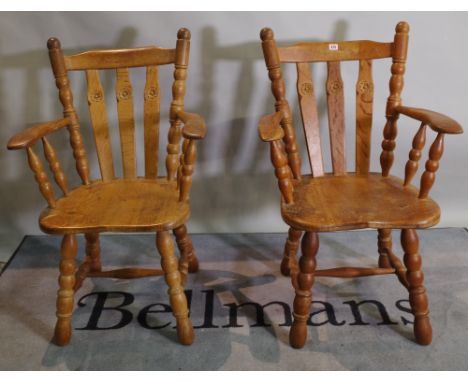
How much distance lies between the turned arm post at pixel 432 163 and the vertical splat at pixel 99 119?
115cm

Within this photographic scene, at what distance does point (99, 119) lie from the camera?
1.92m

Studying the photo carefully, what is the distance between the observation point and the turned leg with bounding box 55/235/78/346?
5.48ft

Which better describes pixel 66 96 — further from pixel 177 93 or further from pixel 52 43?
pixel 177 93

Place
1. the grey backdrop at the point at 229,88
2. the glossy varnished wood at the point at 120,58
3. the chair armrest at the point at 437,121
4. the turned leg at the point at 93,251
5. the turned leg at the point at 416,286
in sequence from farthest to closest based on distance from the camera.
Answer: the grey backdrop at the point at 229,88 < the turned leg at the point at 93,251 < the glossy varnished wood at the point at 120,58 < the turned leg at the point at 416,286 < the chair armrest at the point at 437,121

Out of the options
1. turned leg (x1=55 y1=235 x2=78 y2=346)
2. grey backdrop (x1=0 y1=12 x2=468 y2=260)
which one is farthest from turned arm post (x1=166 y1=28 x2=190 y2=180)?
turned leg (x1=55 y1=235 x2=78 y2=346)

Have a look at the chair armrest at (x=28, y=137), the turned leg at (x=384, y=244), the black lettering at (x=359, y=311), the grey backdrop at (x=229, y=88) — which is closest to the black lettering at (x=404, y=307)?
the black lettering at (x=359, y=311)

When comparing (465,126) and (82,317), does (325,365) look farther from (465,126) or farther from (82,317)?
(465,126)

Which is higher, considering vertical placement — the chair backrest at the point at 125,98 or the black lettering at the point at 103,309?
the chair backrest at the point at 125,98

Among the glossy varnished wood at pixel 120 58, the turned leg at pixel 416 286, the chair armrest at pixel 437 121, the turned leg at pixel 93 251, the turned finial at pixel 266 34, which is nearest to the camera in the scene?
the chair armrest at pixel 437 121

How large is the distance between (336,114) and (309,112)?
108 millimetres

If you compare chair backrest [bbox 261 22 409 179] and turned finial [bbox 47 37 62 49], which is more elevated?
turned finial [bbox 47 37 62 49]

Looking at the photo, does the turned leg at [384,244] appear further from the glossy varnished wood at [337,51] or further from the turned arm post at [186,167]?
the turned arm post at [186,167]

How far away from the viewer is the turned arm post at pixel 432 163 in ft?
5.13

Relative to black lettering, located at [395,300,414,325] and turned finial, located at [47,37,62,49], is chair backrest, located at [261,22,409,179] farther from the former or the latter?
turned finial, located at [47,37,62,49]
